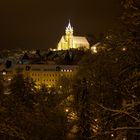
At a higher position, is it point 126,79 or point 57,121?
point 126,79

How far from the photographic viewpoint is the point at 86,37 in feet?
465

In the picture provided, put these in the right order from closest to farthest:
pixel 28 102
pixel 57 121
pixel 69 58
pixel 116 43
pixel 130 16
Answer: pixel 130 16 < pixel 116 43 < pixel 57 121 < pixel 28 102 < pixel 69 58

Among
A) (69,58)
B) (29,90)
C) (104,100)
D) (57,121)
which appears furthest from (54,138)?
(69,58)

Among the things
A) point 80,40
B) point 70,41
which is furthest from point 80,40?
point 70,41

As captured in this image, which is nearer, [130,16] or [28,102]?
[130,16]

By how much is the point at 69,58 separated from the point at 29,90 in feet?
232

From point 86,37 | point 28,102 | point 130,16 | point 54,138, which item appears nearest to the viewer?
point 130,16

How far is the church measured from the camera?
460 ft

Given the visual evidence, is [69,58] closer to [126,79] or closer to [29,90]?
[29,90]

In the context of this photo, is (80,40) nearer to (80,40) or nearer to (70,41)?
(80,40)

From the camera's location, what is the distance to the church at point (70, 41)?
140m

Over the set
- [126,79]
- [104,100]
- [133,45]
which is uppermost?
[133,45]

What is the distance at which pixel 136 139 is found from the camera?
4.30 metres

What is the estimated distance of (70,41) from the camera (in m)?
144
